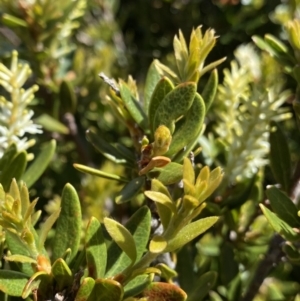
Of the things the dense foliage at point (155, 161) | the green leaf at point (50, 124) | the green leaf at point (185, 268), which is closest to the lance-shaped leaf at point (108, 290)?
the dense foliage at point (155, 161)

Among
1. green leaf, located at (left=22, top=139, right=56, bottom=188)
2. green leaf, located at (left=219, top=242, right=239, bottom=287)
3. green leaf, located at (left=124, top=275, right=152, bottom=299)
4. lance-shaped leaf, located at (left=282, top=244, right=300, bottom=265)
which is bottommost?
green leaf, located at (left=219, top=242, right=239, bottom=287)

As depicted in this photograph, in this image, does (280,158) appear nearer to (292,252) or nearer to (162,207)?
(292,252)

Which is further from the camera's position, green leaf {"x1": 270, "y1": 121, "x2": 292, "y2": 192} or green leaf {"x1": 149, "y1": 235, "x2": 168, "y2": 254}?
green leaf {"x1": 270, "y1": 121, "x2": 292, "y2": 192}

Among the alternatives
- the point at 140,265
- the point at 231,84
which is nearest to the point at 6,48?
the point at 231,84

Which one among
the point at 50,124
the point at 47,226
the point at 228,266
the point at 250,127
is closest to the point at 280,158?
the point at 250,127

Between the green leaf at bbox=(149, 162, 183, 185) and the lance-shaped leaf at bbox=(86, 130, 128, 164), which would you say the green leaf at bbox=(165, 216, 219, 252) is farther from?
the lance-shaped leaf at bbox=(86, 130, 128, 164)

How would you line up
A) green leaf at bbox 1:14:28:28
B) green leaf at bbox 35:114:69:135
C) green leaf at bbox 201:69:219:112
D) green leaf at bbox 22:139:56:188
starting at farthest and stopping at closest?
green leaf at bbox 35:114:69:135
green leaf at bbox 1:14:28:28
green leaf at bbox 22:139:56:188
green leaf at bbox 201:69:219:112

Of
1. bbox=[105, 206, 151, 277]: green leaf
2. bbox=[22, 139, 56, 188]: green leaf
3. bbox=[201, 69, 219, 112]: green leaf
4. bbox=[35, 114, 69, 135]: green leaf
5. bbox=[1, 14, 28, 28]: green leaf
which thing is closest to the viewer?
bbox=[105, 206, 151, 277]: green leaf

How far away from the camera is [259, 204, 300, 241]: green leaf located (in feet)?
2.47

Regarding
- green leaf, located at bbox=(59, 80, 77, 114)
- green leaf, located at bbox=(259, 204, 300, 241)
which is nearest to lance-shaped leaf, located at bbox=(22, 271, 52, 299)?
green leaf, located at bbox=(259, 204, 300, 241)

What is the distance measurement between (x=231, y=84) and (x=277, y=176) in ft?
0.96

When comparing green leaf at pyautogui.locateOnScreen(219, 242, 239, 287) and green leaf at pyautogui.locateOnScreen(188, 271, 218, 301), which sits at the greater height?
green leaf at pyautogui.locateOnScreen(188, 271, 218, 301)

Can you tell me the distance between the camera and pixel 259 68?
4.37 ft

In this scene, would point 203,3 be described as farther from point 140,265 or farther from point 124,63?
point 140,265
